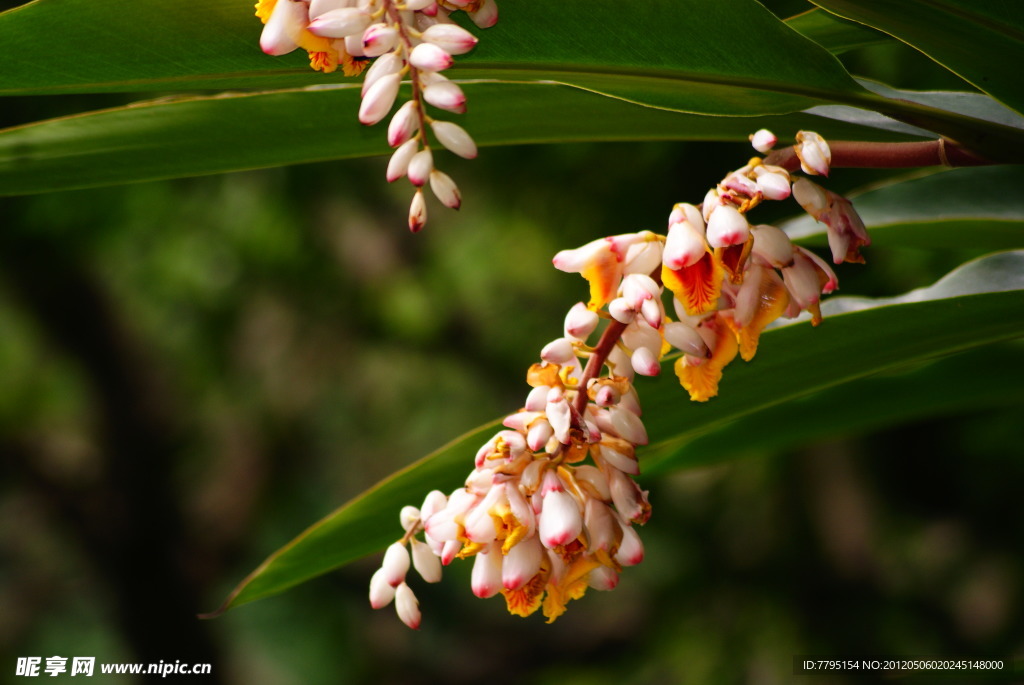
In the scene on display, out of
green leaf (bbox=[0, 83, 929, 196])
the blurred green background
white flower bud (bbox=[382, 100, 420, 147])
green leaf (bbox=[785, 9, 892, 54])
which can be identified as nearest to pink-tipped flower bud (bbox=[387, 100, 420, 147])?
white flower bud (bbox=[382, 100, 420, 147])

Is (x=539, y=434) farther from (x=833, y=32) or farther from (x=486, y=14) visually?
(x=833, y=32)

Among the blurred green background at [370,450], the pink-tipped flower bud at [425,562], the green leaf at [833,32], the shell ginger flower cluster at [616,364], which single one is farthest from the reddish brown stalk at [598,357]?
the blurred green background at [370,450]

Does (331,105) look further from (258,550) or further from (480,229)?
(258,550)

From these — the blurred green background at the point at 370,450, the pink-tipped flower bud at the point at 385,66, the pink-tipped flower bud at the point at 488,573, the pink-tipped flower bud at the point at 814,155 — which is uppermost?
the pink-tipped flower bud at the point at 385,66

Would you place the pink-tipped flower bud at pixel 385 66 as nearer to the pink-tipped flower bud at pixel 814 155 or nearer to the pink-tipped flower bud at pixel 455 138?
the pink-tipped flower bud at pixel 455 138

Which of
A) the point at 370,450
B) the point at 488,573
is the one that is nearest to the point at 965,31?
the point at 488,573

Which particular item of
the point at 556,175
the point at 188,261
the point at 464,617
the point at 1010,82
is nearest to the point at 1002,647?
the point at 556,175
